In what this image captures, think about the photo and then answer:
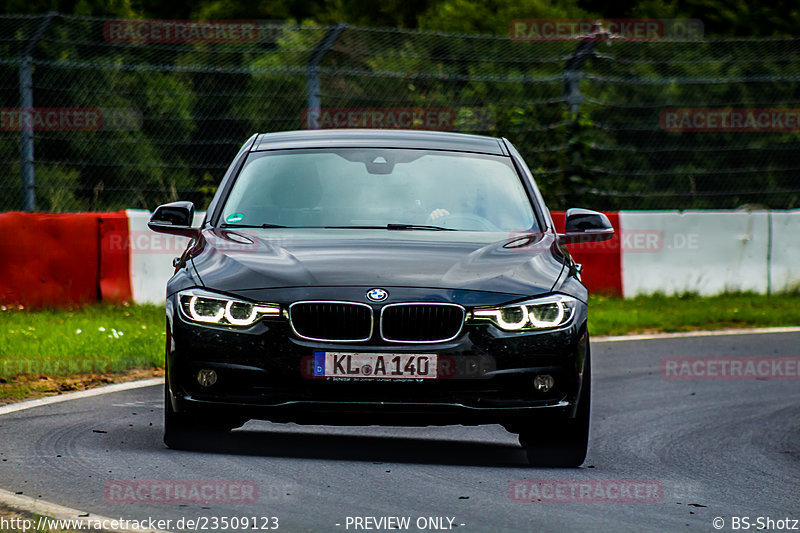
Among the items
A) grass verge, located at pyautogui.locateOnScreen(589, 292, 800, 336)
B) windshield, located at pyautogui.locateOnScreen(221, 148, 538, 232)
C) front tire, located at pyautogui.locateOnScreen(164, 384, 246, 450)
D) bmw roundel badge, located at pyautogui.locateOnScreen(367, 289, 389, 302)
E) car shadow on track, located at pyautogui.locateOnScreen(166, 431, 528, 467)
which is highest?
windshield, located at pyautogui.locateOnScreen(221, 148, 538, 232)

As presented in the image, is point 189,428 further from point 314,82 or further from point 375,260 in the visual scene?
point 314,82

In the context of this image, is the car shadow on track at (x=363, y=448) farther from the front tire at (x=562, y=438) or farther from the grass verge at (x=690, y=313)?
the grass verge at (x=690, y=313)

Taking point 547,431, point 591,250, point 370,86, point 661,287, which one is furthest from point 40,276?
point 370,86

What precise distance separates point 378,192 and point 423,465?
1528mm

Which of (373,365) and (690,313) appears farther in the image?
(690,313)

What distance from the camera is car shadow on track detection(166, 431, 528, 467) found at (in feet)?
21.7

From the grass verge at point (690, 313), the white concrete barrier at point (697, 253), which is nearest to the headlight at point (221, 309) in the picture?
the grass verge at point (690, 313)

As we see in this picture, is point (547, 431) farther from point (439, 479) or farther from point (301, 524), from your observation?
point (301, 524)

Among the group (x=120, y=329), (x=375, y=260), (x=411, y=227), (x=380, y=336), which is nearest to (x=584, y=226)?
(x=411, y=227)

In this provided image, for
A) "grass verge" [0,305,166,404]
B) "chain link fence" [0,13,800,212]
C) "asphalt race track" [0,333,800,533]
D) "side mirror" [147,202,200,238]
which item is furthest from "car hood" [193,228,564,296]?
"chain link fence" [0,13,800,212]

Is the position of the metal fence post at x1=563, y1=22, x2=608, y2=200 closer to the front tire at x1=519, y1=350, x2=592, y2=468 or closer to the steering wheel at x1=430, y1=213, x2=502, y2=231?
the steering wheel at x1=430, y1=213, x2=502, y2=231

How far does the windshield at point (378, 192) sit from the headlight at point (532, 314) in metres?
0.97

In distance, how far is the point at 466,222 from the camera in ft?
23.3

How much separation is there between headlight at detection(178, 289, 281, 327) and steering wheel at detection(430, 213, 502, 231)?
136cm
